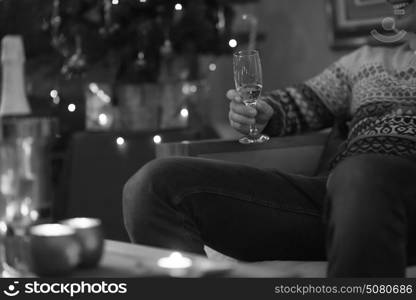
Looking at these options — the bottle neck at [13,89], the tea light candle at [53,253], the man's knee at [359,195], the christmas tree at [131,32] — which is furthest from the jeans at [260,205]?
the bottle neck at [13,89]

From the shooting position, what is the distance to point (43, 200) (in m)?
1.05

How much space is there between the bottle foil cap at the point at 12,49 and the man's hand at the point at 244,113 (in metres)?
1.57

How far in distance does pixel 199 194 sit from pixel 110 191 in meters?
1.31

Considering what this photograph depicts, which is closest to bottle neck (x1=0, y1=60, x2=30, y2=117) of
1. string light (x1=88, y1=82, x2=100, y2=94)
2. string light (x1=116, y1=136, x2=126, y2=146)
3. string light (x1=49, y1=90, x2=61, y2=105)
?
string light (x1=49, y1=90, x2=61, y2=105)

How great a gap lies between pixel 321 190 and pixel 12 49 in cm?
186

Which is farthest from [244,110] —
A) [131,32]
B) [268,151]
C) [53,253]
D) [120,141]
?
[131,32]

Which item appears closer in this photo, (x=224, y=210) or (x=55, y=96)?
(x=224, y=210)

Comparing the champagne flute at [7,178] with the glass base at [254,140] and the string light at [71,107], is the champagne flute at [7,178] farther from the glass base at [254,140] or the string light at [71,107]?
the string light at [71,107]

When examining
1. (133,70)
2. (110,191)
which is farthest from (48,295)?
(133,70)

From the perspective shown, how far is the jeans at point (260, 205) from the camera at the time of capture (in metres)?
1.12

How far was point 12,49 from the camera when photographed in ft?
9.46

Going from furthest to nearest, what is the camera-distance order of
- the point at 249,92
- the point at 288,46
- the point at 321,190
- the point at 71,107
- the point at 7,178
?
1. the point at 288,46
2. the point at 71,107
3. the point at 249,92
4. the point at 321,190
5. the point at 7,178

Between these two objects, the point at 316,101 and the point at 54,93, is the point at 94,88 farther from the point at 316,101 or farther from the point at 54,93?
the point at 316,101

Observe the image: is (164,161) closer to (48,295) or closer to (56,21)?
(48,295)
